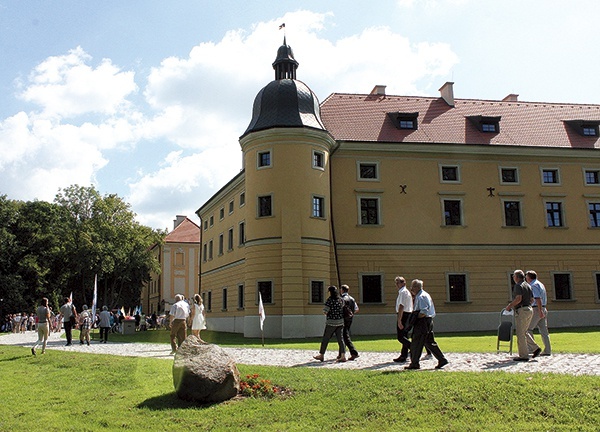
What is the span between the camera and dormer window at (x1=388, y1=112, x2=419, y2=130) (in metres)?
33.9

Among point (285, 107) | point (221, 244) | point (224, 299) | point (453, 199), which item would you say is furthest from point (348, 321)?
point (221, 244)

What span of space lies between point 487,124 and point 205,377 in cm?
2961

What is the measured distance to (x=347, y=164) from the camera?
3175 centimetres

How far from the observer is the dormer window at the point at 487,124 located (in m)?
34.7

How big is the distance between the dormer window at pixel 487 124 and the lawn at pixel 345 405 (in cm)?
2644

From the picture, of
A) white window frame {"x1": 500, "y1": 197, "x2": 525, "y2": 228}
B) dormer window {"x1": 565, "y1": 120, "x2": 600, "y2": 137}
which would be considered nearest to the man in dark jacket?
white window frame {"x1": 500, "y1": 197, "x2": 525, "y2": 228}

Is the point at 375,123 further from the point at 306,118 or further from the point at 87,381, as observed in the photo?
the point at 87,381

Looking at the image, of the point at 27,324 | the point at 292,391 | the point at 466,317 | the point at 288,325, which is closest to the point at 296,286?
the point at 288,325

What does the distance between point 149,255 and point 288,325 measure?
34.2 metres

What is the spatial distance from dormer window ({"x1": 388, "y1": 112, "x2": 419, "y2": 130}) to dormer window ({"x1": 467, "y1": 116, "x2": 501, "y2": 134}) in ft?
13.1

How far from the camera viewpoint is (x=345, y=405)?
9188 millimetres

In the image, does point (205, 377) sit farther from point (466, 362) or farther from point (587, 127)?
point (587, 127)

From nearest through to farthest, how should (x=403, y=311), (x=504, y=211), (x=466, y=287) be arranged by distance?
(x=403, y=311) < (x=466, y=287) < (x=504, y=211)

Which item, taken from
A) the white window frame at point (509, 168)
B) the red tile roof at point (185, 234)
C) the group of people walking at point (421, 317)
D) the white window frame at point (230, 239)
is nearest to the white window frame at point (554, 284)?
the white window frame at point (509, 168)
